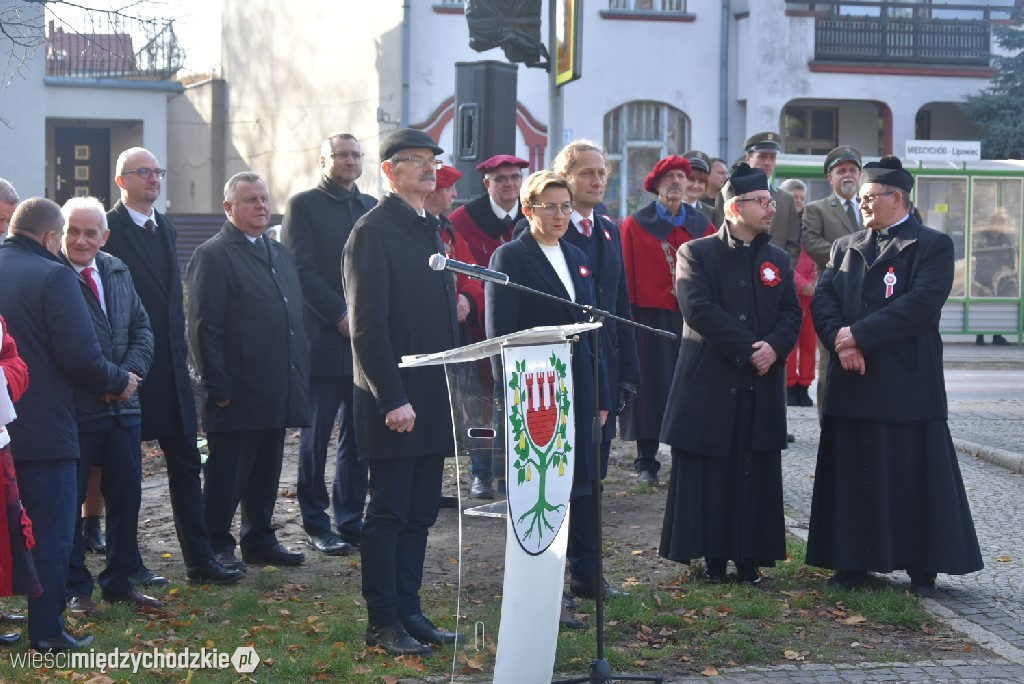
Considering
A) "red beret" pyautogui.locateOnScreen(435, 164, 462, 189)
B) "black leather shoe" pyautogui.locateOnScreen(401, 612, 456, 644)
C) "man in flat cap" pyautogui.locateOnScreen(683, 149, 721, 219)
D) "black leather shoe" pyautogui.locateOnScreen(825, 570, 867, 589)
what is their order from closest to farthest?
"black leather shoe" pyautogui.locateOnScreen(401, 612, 456, 644) → "black leather shoe" pyautogui.locateOnScreen(825, 570, 867, 589) → "red beret" pyautogui.locateOnScreen(435, 164, 462, 189) → "man in flat cap" pyautogui.locateOnScreen(683, 149, 721, 219)

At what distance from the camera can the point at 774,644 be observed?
6.53m

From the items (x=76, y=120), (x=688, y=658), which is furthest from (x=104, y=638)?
(x=76, y=120)

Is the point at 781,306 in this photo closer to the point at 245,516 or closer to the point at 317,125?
the point at 245,516

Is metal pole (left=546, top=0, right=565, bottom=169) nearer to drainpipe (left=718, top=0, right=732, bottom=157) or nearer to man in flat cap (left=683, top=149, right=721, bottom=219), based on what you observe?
man in flat cap (left=683, top=149, right=721, bottom=219)

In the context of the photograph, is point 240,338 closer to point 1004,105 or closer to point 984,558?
point 984,558

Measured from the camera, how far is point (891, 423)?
7.57 meters

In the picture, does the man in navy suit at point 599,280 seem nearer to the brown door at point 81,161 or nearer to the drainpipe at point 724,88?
the drainpipe at point 724,88

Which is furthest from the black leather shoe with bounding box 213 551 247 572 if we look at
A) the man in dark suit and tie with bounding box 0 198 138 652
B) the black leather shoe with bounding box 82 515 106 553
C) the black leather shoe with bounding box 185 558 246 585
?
the man in dark suit and tie with bounding box 0 198 138 652

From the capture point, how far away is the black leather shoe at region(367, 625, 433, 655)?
6273 mm

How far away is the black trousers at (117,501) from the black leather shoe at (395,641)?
154cm

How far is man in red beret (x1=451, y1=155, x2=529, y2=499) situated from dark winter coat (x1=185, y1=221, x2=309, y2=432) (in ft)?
5.70

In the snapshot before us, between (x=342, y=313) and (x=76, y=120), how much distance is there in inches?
831

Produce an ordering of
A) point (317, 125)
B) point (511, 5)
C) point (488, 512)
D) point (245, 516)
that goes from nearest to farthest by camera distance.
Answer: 1. point (488, 512)
2. point (245, 516)
3. point (511, 5)
4. point (317, 125)

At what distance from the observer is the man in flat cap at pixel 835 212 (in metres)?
12.3
